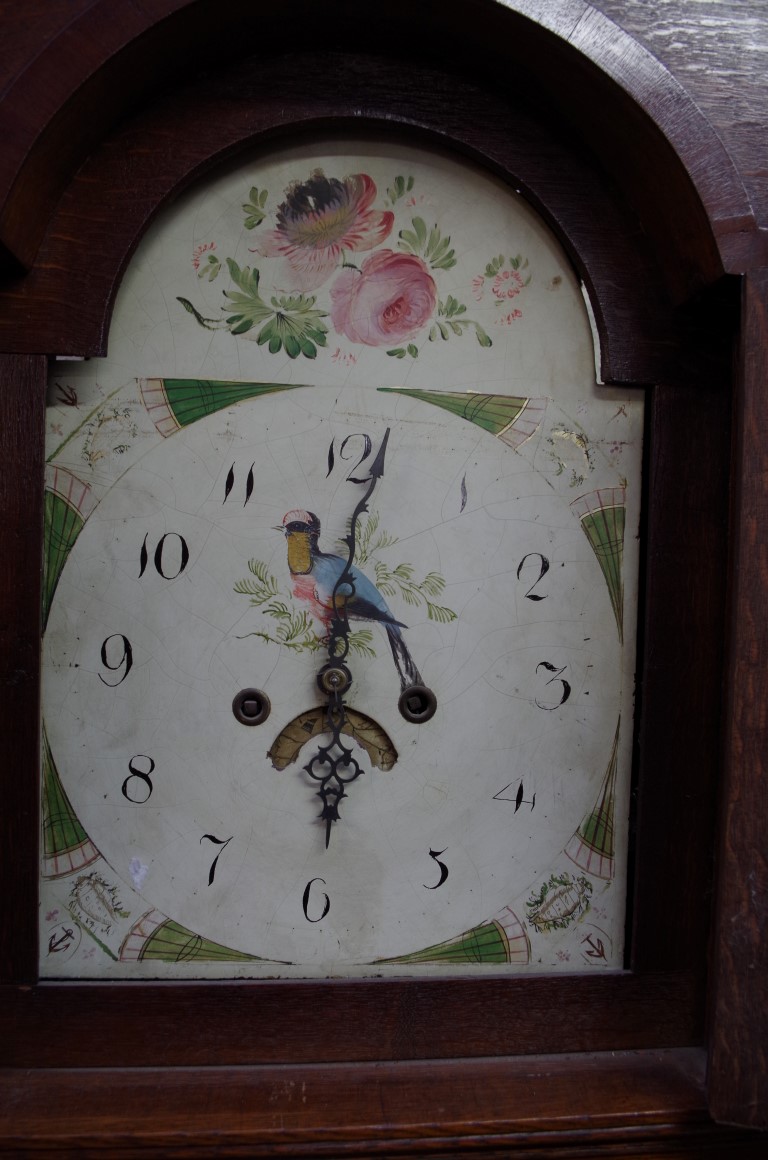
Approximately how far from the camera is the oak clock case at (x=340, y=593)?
117cm

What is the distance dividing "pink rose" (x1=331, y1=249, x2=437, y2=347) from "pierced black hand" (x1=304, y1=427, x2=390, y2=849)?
0.12 metres

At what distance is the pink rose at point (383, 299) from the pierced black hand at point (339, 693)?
12 centimetres

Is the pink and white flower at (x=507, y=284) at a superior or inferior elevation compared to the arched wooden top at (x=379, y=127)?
inferior

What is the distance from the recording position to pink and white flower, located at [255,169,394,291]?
1191mm

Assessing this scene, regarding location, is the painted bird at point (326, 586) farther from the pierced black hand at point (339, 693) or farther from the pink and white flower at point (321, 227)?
the pink and white flower at point (321, 227)

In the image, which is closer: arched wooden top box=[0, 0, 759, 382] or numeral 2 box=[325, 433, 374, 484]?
arched wooden top box=[0, 0, 759, 382]

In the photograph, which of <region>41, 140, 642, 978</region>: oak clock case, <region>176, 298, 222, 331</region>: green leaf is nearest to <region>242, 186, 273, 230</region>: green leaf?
<region>41, 140, 642, 978</region>: oak clock case

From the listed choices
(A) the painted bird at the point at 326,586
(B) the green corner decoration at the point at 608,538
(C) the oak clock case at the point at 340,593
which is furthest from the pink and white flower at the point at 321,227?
(B) the green corner decoration at the point at 608,538

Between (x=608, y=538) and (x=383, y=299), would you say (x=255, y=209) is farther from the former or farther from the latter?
(x=608, y=538)

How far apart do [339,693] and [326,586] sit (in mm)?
130

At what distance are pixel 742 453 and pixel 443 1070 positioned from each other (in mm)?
799

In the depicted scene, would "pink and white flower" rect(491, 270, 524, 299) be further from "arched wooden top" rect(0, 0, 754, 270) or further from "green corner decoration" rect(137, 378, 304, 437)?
"green corner decoration" rect(137, 378, 304, 437)

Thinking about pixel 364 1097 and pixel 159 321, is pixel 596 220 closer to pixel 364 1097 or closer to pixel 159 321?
pixel 159 321

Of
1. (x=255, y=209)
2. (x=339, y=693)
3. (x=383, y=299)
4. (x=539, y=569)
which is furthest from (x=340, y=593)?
(x=255, y=209)
